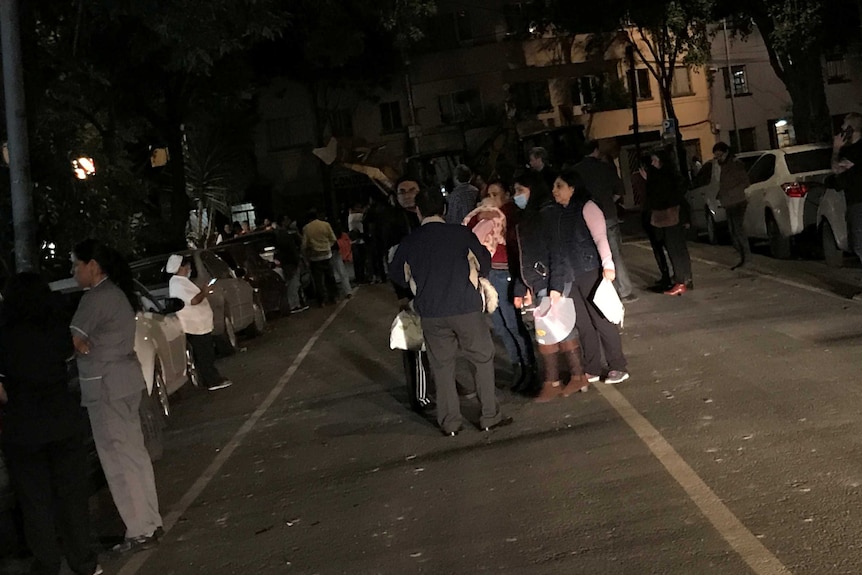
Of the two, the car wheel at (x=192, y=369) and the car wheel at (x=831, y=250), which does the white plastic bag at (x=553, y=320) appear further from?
the car wheel at (x=831, y=250)

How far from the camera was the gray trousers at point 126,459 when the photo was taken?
21.3 ft

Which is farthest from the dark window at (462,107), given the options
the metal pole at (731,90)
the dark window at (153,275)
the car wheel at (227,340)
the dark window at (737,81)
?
the dark window at (153,275)

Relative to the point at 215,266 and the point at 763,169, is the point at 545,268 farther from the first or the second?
the point at 763,169

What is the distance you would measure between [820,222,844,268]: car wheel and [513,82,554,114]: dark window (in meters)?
33.0

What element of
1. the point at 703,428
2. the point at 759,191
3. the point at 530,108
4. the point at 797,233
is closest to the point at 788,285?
the point at 797,233

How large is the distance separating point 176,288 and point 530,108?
3697 centimetres

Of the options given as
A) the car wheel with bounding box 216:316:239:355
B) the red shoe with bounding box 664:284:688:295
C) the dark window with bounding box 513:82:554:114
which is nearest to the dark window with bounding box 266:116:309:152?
the dark window with bounding box 513:82:554:114

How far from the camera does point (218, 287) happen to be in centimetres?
1482

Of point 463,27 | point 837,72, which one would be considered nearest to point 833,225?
point 463,27

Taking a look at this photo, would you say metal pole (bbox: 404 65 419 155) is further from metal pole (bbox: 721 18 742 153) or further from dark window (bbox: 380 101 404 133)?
metal pole (bbox: 721 18 742 153)

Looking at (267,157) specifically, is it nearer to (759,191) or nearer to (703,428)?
(759,191)

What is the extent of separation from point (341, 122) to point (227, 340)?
35.3 metres

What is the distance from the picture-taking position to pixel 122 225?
16.9 m

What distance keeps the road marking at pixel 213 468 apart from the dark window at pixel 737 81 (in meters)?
39.6
